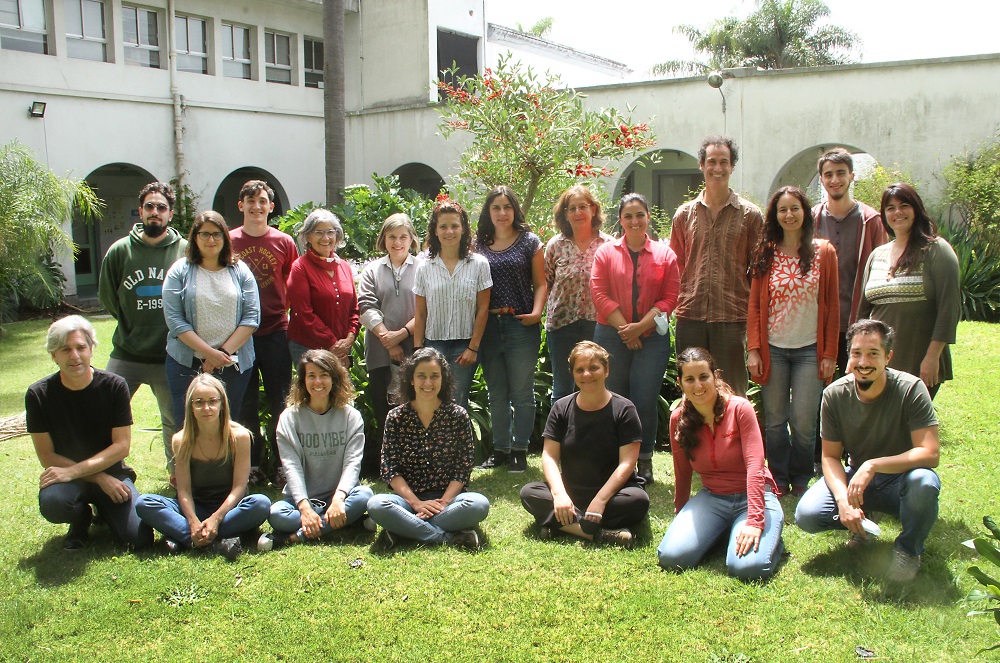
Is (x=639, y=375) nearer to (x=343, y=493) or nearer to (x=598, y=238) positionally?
(x=598, y=238)

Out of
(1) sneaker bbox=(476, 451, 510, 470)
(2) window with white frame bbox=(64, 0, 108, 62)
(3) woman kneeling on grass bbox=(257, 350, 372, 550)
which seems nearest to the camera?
(3) woman kneeling on grass bbox=(257, 350, 372, 550)

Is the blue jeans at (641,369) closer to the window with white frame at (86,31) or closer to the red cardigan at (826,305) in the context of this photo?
the red cardigan at (826,305)

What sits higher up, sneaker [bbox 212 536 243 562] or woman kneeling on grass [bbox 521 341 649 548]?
woman kneeling on grass [bbox 521 341 649 548]

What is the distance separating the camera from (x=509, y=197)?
5613mm

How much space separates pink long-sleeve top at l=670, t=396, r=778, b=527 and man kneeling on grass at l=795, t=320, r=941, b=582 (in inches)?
12.8

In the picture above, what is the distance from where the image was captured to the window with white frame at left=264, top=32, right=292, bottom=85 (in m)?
19.4

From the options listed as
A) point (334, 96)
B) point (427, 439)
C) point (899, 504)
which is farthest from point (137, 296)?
point (334, 96)

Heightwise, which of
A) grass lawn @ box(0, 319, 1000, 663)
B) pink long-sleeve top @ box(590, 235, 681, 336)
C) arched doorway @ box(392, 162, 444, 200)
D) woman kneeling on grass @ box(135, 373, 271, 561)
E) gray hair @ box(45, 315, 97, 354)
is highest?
arched doorway @ box(392, 162, 444, 200)

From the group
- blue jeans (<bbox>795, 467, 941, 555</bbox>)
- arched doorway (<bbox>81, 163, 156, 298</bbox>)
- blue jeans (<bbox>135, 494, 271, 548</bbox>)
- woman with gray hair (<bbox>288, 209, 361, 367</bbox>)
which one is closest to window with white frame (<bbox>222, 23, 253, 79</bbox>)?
arched doorway (<bbox>81, 163, 156, 298</bbox>)

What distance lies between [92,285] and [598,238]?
18.1 metres

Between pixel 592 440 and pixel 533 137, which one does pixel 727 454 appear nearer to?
pixel 592 440

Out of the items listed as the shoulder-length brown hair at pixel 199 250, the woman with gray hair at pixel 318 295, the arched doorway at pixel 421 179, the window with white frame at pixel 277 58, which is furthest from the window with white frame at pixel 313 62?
the shoulder-length brown hair at pixel 199 250

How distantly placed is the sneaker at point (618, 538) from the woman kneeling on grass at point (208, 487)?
69.9 inches

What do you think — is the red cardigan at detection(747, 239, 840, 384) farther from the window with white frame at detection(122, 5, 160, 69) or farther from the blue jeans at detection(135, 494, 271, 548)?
the window with white frame at detection(122, 5, 160, 69)
